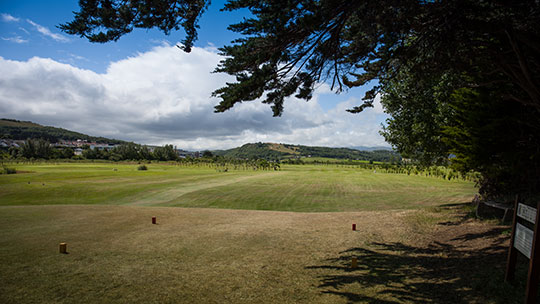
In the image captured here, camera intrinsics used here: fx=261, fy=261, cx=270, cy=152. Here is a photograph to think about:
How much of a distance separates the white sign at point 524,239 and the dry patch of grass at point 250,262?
3.71 ft

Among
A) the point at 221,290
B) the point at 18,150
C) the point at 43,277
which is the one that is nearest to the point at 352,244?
the point at 221,290

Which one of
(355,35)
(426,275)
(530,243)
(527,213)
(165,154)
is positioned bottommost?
(165,154)

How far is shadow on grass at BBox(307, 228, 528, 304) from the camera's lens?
20.5 ft

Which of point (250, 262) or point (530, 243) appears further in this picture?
point (250, 262)

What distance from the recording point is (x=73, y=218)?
51.7 feet

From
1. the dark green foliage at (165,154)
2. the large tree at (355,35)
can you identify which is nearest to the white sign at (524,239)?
the large tree at (355,35)

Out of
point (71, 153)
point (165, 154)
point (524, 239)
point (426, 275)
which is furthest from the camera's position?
point (165, 154)

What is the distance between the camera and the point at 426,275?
7719 mm

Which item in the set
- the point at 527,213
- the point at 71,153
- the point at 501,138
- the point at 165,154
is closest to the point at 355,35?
the point at 527,213

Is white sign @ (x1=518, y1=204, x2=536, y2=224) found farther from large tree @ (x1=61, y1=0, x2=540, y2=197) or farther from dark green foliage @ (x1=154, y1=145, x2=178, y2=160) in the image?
dark green foliage @ (x1=154, y1=145, x2=178, y2=160)

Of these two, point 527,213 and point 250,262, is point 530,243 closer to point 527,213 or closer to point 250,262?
point 527,213

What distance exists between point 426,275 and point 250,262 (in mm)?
5488

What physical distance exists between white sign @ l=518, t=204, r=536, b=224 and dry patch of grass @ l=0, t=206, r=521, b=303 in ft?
5.88

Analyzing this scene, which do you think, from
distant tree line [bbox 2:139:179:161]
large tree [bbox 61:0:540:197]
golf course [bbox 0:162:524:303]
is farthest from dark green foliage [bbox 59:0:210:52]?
distant tree line [bbox 2:139:179:161]
